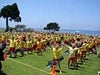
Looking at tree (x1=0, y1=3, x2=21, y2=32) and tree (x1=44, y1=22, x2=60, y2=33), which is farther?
tree (x1=44, y1=22, x2=60, y2=33)

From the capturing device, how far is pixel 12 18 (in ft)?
330

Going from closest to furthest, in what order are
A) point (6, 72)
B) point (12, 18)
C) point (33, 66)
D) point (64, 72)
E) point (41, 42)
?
1. point (6, 72)
2. point (64, 72)
3. point (33, 66)
4. point (41, 42)
5. point (12, 18)

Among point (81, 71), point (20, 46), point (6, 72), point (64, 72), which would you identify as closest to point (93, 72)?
point (81, 71)

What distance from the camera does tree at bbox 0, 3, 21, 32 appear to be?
9894cm

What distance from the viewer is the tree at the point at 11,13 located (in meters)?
98.9

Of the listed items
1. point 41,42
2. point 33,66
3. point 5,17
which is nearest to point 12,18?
point 5,17

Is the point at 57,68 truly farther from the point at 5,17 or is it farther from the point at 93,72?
the point at 5,17

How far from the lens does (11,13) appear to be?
99.2m

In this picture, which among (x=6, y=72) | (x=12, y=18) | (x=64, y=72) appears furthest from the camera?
(x=12, y=18)

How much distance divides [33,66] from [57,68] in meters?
2.17

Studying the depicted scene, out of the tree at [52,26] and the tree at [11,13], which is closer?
the tree at [11,13]

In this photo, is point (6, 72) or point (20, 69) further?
point (20, 69)

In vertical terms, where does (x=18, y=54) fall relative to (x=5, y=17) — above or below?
below

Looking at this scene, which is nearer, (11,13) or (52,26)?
(11,13)
